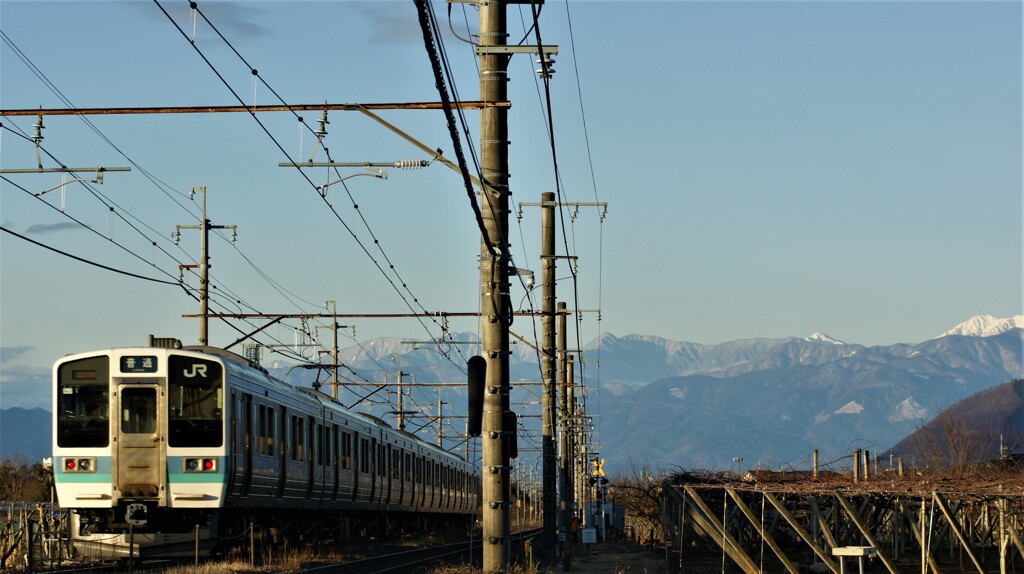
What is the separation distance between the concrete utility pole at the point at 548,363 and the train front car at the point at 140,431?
13.5 m

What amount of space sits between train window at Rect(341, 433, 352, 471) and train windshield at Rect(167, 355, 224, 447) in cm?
956

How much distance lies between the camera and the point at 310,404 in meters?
28.1

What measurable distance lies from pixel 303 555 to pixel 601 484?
36.5 m

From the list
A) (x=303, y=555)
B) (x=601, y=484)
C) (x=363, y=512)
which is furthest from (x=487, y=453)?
(x=601, y=484)

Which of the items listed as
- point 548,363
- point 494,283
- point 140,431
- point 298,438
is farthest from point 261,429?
point 548,363

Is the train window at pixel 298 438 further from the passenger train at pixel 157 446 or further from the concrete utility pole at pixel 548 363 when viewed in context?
the concrete utility pole at pixel 548 363

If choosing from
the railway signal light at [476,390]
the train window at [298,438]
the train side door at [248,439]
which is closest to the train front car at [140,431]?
the train side door at [248,439]

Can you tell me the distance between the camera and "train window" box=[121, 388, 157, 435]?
2167cm

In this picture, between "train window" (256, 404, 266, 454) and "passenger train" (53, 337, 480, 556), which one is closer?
"passenger train" (53, 337, 480, 556)

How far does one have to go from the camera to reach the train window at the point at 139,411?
71.1 feet

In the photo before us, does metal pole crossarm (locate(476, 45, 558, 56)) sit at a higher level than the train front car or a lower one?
higher

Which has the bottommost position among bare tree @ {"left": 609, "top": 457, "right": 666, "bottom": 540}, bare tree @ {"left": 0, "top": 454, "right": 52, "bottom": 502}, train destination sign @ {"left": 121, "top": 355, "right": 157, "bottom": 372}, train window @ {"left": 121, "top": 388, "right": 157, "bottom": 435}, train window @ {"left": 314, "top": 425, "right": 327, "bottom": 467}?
bare tree @ {"left": 609, "top": 457, "right": 666, "bottom": 540}

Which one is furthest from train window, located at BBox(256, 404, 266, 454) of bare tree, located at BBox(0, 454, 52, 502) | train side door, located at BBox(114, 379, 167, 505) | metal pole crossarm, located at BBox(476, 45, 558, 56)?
bare tree, located at BBox(0, 454, 52, 502)

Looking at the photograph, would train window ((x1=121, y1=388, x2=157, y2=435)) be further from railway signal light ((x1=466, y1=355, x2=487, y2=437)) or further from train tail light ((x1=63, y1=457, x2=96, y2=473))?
railway signal light ((x1=466, y1=355, x2=487, y2=437))
